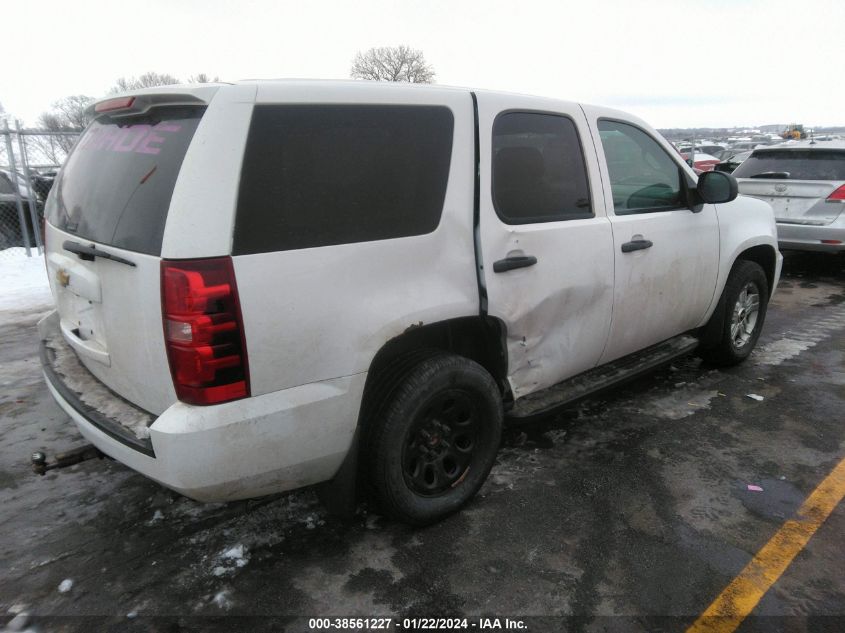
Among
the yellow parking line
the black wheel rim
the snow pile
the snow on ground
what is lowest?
the snow on ground

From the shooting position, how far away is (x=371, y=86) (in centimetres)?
241

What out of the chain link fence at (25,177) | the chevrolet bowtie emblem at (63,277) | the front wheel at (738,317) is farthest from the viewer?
the chain link fence at (25,177)

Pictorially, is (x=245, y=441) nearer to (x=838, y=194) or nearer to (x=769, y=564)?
(x=769, y=564)

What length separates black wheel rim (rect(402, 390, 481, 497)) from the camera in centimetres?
263

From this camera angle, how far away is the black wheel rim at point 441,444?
2633 millimetres

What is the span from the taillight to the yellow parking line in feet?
6.25

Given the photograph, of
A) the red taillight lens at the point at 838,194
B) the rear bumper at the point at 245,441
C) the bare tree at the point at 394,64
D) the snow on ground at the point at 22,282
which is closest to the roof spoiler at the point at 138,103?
the rear bumper at the point at 245,441

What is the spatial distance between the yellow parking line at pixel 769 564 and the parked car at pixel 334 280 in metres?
1.09

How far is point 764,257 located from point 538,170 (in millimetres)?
2738

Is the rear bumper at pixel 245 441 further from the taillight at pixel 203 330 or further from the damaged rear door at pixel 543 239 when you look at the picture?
the damaged rear door at pixel 543 239

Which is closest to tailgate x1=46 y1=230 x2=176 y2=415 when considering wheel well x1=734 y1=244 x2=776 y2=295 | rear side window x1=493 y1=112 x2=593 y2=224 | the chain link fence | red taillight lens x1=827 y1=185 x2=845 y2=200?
rear side window x1=493 y1=112 x2=593 y2=224

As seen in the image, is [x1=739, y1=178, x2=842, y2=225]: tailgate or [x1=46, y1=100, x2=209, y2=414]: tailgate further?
[x1=739, y1=178, x2=842, y2=225]: tailgate

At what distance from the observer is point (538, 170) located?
3.00 m

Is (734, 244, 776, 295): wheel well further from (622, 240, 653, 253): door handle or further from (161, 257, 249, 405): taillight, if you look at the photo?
(161, 257, 249, 405): taillight
